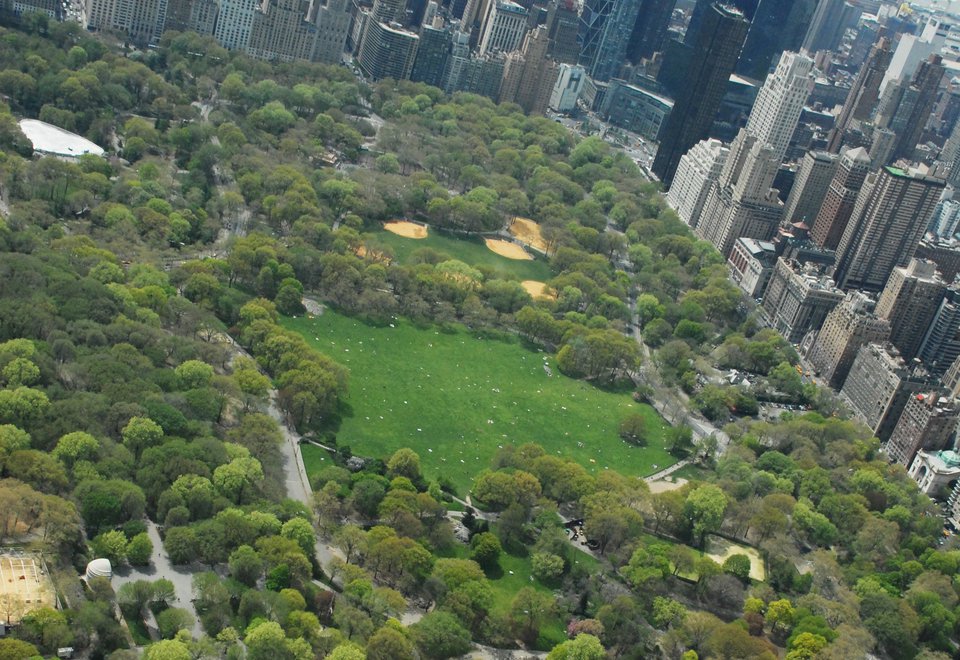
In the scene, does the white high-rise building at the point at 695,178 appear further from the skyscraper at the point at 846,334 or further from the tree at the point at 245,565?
the tree at the point at 245,565

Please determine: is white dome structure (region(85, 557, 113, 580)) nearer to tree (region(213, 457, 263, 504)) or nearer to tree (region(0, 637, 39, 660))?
tree (region(0, 637, 39, 660))

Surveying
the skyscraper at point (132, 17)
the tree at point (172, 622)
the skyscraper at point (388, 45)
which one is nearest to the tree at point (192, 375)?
the tree at point (172, 622)

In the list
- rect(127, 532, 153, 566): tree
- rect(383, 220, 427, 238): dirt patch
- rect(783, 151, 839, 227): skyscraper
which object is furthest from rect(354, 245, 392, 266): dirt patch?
rect(783, 151, 839, 227): skyscraper

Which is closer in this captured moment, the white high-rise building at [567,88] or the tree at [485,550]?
the tree at [485,550]

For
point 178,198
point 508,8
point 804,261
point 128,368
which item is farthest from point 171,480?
point 508,8

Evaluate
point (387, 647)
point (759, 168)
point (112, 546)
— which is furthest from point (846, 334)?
point (112, 546)

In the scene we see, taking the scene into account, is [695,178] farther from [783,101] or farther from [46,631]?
[46,631]
